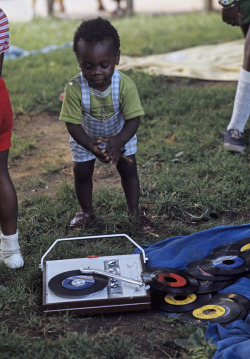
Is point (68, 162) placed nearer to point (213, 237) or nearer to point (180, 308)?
point (213, 237)

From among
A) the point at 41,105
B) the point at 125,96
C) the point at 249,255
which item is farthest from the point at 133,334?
the point at 41,105

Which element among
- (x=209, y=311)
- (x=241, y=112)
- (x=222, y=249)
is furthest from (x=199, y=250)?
(x=241, y=112)

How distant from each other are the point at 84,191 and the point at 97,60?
3.03 ft

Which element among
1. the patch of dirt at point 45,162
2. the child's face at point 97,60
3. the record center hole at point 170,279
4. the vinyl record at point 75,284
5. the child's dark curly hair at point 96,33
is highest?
the child's dark curly hair at point 96,33

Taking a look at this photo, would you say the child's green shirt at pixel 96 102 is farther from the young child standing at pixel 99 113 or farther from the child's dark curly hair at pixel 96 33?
the child's dark curly hair at pixel 96 33

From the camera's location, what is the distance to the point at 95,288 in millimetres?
2863

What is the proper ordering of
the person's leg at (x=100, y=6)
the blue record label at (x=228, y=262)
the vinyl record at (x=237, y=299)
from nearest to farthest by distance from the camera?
the vinyl record at (x=237, y=299) → the blue record label at (x=228, y=262) → the person's leg at (x=100, y=6)

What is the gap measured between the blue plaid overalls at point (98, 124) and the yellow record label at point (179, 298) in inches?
39.6

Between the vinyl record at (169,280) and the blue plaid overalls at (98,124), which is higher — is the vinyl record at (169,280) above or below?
below

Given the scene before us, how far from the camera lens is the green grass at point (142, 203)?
2637 mm

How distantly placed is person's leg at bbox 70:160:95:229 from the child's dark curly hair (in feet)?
2.51

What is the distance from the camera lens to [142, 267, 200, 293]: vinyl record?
2871mm

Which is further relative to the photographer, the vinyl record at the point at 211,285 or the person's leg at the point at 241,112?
the person's leg at the point at 241,112

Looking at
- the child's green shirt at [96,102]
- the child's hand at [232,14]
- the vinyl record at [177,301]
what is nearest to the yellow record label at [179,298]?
the vinyl record at [177,301]
